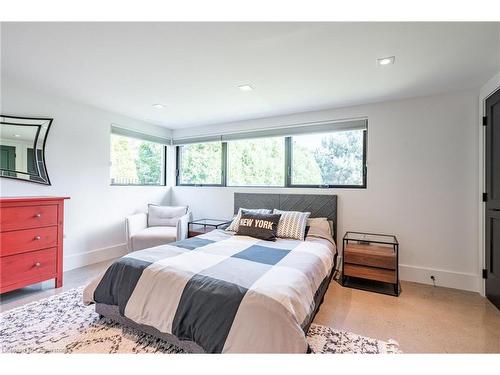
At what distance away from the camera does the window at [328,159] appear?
3.25 metres

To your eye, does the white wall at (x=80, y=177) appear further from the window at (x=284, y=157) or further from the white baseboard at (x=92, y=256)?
the window at (x=284, y=157)

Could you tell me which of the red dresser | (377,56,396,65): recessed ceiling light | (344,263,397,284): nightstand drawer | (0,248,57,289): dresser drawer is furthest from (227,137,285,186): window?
(0,248,57,289): dresser drawer

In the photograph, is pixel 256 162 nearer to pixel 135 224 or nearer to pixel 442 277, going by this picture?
pixel 135 224

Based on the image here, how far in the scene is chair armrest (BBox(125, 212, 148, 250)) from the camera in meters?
3.38

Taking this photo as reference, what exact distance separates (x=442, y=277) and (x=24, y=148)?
4951 mm

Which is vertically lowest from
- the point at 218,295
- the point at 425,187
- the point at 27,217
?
the point at 218,295

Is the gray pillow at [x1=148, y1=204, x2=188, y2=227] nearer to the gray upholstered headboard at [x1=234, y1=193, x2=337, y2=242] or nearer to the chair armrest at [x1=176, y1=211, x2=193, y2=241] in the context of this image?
the chair armrest at [x1=176, y1=211, x2=193, y2=241]

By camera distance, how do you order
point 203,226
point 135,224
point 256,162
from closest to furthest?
1. point 135,224
2. point 203,226
3. point 256,162

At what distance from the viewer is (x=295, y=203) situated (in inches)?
136

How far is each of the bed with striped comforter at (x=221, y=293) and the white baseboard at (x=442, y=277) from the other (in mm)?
1357

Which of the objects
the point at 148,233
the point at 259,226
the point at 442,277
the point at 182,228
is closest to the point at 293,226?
the point at 259,226

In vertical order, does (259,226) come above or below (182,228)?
above
